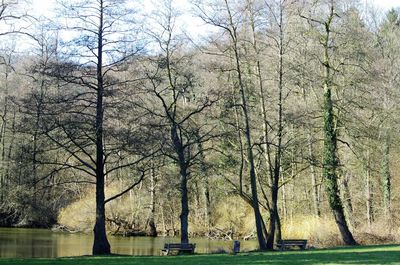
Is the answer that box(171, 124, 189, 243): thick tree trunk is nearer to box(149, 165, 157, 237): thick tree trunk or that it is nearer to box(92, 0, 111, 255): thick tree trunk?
box(92, 0, 111, 255): thick tree trunk

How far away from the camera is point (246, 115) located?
26375 millimetres

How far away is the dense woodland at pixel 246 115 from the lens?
23.5 metres

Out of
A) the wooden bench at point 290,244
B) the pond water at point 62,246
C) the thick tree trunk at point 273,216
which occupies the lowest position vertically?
the pond water at point 62,246

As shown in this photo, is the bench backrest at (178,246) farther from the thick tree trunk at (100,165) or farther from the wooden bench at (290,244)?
the wooden bench at (290,244)

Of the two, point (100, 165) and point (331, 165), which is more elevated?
point (331, 165)

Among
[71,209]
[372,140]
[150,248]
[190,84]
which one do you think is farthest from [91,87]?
[71,209]

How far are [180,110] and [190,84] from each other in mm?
4005

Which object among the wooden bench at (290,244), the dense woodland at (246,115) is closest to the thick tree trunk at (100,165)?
the dense woodland at (246,115)

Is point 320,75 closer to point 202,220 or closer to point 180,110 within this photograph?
point 180,110

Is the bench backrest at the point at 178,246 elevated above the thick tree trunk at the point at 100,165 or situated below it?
below

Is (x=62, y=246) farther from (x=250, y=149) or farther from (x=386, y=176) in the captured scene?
(x=386, y=176)

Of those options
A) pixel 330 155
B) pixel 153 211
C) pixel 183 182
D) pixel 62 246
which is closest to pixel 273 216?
pixel 330 155

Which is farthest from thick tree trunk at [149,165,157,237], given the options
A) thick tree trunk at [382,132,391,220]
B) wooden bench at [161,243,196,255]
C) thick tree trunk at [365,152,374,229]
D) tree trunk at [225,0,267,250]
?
wooden bench at [161,243,196,255]

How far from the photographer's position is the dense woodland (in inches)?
924
